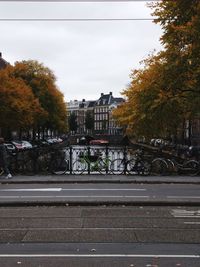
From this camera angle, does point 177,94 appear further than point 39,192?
Yes

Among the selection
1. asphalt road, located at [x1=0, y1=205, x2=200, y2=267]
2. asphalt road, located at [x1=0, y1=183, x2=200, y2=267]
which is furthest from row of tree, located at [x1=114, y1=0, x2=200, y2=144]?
asphalt road, located at [x1=0, y1=205, x2=200, y2=267]

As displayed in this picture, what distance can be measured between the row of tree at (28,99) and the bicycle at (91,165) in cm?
Result: 3295

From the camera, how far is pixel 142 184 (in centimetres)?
2155

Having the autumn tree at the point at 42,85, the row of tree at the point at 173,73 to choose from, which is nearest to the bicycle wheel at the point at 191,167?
the row of tree at the point at 173,73

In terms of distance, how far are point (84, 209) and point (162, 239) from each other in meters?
4.41

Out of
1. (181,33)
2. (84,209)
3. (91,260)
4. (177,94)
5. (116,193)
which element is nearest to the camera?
(91,260)

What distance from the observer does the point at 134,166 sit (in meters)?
25.2

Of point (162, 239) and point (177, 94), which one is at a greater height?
point (177, 94)

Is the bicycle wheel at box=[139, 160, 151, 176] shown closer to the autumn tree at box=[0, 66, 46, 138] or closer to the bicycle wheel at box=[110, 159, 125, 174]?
the bicycle wheel at box=[110, 159, 125, 174]

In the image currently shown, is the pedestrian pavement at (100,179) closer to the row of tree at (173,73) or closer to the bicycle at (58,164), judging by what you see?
the bicycle at (58,164)

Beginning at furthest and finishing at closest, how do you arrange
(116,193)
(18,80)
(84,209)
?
(18,80) < (116,193) < (84,209)

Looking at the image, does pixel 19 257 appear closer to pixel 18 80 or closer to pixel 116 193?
pixel 116 193

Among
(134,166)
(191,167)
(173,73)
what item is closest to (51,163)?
(134,166)

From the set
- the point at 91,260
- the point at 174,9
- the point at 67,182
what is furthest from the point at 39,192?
the point at 174,9
